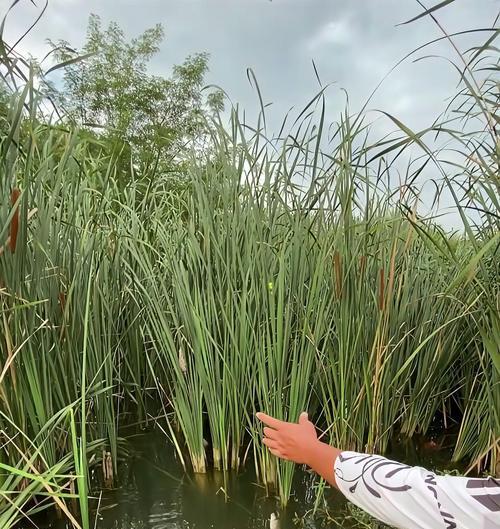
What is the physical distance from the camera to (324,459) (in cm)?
98

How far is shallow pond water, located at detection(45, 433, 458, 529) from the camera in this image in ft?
5.04

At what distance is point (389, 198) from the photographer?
1936mm

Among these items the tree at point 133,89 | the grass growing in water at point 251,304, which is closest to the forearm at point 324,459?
the grass growing in water at point 251,304

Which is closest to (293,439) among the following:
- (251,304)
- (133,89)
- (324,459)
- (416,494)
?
(324,459)

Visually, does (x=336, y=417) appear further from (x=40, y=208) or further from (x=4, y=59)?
(x=4, y=59)

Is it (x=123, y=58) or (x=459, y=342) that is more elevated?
(x=123, y=58)

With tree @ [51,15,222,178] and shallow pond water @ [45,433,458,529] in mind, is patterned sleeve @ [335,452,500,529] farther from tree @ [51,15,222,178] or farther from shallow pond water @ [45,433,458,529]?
tree @ [51,15,222,178]

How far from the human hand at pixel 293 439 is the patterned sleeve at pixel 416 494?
68mm

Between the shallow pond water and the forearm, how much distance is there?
59 cm

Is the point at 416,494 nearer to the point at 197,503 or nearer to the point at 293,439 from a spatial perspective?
the point at 293,439

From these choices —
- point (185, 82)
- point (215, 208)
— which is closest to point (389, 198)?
point (215, 208)

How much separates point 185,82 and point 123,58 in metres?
1.86

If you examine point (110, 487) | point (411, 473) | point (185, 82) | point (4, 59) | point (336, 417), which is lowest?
point (110, 487)

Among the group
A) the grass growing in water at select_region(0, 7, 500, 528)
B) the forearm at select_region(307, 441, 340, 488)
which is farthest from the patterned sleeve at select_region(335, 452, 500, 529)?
the grass growing in water at select_region(0, 7, 500, 528)
